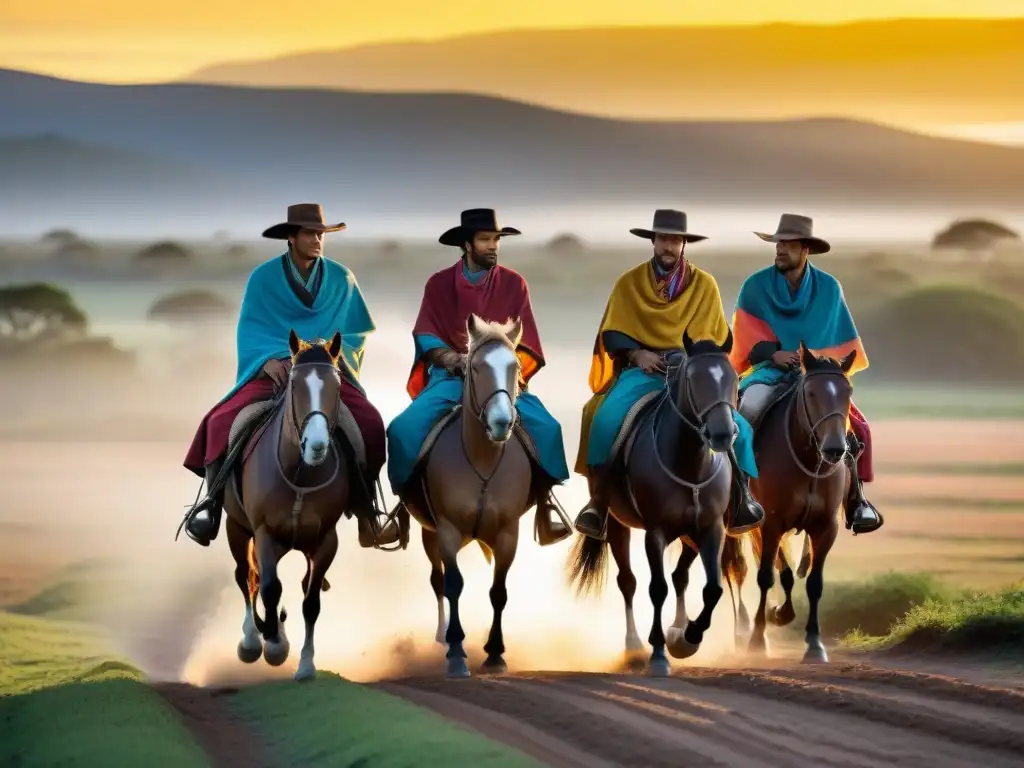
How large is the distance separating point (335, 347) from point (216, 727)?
2999 mm

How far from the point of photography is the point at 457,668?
638 inches

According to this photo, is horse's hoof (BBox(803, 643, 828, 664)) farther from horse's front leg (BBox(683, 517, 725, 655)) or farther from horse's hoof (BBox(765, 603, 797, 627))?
horse's front leg (BBox(683, 517, 725, 655))

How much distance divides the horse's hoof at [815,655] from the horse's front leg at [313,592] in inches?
171

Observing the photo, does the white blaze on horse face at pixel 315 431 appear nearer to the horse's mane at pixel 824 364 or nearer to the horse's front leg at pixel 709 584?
the horse's front leg at pixel 709 584

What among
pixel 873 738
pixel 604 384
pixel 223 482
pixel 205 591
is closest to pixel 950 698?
pixel 873 738

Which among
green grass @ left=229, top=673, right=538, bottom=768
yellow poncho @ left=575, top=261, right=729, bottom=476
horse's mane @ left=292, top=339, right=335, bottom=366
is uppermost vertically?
yellow poncho @ left=575, top=261, right=729, bottom=476

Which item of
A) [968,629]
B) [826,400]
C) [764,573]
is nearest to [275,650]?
[764,573]

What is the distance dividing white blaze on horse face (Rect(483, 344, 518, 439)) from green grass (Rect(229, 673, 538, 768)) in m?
2.14

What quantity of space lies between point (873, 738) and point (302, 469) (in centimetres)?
491

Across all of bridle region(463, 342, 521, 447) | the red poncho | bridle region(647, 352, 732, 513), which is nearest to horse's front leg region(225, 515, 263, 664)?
the red poncho

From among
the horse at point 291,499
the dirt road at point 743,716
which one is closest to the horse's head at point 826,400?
the dirt road at point 743,716

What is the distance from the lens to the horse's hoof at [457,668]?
53.0 ft

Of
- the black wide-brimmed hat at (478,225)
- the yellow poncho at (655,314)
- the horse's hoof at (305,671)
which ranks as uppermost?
the black wide-brimmed hat at (478,225)

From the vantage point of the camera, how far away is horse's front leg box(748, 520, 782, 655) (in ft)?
58.7
